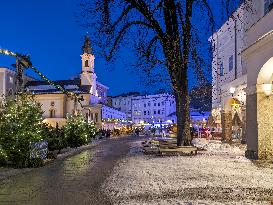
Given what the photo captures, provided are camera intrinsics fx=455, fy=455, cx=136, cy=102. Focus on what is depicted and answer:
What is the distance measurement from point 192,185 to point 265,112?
328 inches

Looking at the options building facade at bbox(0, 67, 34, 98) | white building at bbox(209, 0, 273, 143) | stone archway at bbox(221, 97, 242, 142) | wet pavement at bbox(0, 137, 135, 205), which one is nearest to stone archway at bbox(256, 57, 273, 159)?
wet pavement at bbox(0, 137, 135, 205)

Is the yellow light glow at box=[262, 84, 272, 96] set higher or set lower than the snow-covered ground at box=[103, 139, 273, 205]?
higher

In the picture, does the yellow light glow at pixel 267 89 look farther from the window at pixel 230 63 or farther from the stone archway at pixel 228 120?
the window at pixel 230 63

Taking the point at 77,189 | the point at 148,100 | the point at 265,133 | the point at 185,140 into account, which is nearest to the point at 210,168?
the point at 265,133

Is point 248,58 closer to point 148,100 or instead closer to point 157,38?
point 157,38

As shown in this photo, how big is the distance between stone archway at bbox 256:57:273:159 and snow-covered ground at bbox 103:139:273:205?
2.39m

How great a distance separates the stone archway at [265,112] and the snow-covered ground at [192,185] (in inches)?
94.1

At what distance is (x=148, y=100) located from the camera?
150 m

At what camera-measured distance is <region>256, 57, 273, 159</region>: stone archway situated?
18.3 m

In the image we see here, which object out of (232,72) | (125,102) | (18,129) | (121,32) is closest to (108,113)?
(125,102)

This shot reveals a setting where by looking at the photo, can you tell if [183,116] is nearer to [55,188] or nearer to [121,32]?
[121,32]

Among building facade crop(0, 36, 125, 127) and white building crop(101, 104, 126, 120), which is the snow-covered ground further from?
white building crop(101, 104, 126, 120)

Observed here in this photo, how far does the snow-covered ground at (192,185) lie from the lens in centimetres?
922

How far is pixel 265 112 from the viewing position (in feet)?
60.5
